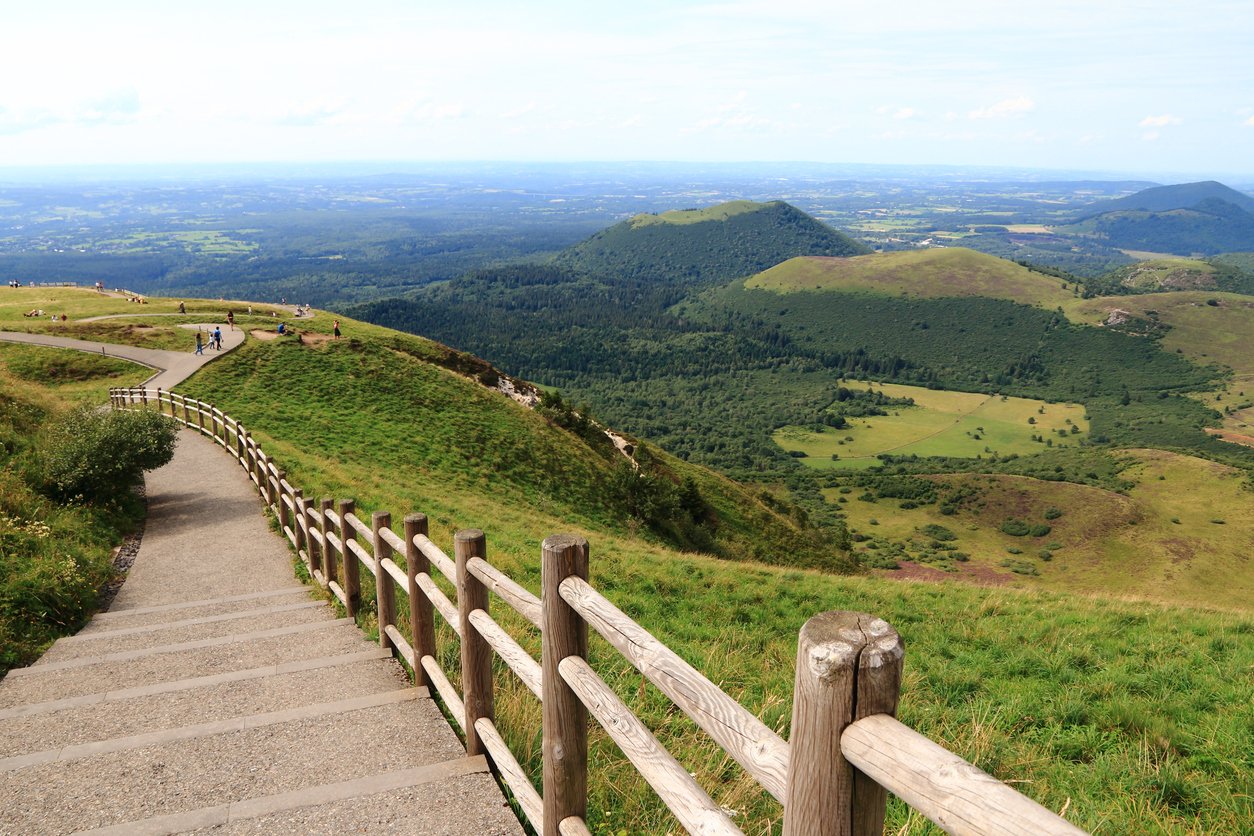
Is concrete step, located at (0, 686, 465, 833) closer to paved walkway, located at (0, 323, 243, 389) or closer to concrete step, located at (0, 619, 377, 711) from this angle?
concrete step, located at (0, 619, 377, 711)

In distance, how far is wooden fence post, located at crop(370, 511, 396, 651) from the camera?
22.6 ft

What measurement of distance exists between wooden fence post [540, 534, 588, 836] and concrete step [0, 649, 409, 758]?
3.18 metres

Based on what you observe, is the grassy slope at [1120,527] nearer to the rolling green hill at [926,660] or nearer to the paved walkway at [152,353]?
the rolling green hill at [926,660]

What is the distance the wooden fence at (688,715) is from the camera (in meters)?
1.73

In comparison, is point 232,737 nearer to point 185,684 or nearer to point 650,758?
point 185,684

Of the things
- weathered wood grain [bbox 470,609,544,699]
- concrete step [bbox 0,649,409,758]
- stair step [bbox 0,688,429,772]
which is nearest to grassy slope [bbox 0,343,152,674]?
concrete step [bbox 0,649,409,758]

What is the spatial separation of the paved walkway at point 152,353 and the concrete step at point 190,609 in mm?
26925

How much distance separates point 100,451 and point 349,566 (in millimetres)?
9262

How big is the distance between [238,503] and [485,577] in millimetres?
14533

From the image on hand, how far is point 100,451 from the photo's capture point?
14.1 metres

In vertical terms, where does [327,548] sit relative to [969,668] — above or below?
above

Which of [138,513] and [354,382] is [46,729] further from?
[354,382]

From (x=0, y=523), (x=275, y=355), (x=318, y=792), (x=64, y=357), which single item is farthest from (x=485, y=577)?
(x=64, y=357)

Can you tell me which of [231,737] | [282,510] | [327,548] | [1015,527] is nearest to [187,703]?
[231,737]
